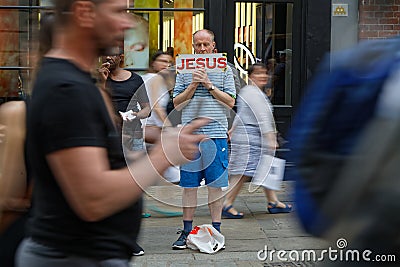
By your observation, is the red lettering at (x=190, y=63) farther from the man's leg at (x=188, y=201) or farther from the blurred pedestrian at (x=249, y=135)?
the man's leg at (x=188, y=201)

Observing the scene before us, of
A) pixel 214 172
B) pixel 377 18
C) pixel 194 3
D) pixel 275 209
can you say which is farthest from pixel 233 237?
pixel 377 18

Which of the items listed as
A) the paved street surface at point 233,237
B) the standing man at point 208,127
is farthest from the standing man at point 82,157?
the standing man at point 208,127

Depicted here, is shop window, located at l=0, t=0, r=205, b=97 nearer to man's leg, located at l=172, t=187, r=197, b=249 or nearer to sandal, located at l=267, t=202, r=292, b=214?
sandal, located at l=267, t=202, r=292, b=214

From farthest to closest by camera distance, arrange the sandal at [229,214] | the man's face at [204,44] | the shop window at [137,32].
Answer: the shop window at [137,32] < the sandal at [229,214] < the man's face at [204,44]

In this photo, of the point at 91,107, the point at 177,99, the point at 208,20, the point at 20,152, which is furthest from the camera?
the point at 208,20

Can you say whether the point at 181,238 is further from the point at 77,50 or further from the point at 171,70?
the point at 77,50

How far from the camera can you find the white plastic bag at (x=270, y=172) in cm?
788

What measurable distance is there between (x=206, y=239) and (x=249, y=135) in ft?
3.41

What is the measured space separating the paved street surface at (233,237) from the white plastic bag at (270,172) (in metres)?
0.26

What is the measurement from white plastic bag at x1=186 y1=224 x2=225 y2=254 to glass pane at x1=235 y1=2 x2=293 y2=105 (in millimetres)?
3767

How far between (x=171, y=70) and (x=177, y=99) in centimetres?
69

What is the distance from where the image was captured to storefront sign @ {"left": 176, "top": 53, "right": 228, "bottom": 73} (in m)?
6.84

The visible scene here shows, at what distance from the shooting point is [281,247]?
709 cm

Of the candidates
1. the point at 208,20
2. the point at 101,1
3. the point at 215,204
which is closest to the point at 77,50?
the point at 101,1
